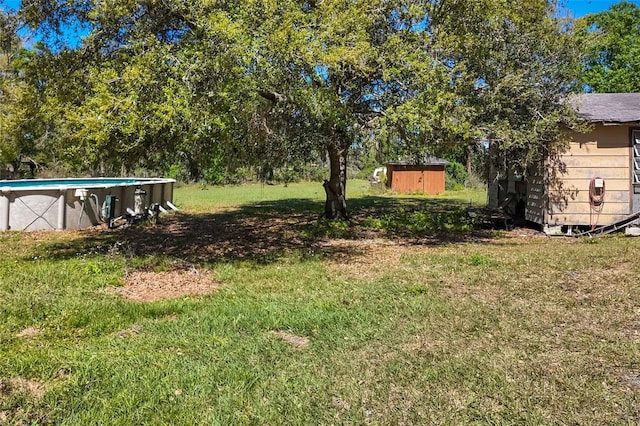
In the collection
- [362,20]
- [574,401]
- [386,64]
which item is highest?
[362,20]

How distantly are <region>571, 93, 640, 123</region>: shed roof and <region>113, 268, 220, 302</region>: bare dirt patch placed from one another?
8999mm

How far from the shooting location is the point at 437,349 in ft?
14.5

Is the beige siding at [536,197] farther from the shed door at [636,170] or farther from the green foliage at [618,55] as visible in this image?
the green foliage at [618,55]

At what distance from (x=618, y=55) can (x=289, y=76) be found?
1293 inches

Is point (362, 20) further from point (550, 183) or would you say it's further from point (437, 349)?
point (550, 183)

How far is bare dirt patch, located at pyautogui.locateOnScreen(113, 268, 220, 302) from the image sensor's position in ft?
21.0

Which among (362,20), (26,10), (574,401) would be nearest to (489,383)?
(574,401)

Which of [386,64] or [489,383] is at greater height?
[386,64]

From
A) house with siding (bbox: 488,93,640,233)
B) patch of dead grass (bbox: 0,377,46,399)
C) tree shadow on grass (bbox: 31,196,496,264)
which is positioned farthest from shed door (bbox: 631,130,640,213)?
patch of dead grass (bbox: 0,377,46,399)

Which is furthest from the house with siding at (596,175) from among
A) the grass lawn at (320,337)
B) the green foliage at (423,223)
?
the grass lawn at (320,337)

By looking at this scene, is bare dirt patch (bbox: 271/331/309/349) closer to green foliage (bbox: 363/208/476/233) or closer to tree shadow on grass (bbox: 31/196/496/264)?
tree shadow on grass (bbox: 31/196/496/264)

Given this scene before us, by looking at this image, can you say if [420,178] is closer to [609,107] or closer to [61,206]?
[609,107]

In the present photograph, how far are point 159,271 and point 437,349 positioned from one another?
16.1ft

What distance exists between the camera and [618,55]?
32812mm
